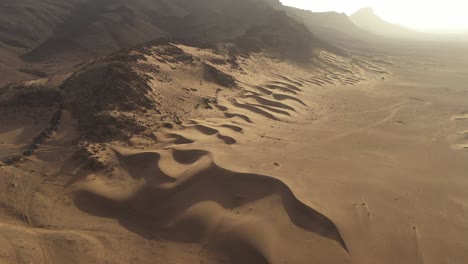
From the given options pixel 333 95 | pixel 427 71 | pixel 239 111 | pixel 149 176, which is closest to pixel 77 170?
pixel 149 176

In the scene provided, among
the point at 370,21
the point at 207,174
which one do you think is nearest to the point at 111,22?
the point at 207,174

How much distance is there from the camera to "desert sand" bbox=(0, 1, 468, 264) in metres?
3.71

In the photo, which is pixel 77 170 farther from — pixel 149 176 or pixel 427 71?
pixel 427 71

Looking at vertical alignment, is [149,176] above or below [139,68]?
below

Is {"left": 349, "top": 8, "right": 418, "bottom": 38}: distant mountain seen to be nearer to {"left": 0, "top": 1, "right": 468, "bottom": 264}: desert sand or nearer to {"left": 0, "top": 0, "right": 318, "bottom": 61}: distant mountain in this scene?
{"left": 0, "top": 0, "right": 318, "bottom": 61}: distant mountain

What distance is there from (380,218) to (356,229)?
1.55ft

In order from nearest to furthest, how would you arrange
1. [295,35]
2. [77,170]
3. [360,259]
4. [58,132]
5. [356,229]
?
[360,259] → [356,229] → [77,170] → [58,132] → [295,35]

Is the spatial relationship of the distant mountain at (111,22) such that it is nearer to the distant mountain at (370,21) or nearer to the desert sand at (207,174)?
the desert sand at (207,174)

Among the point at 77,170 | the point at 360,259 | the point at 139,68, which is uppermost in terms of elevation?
the point at 139,68

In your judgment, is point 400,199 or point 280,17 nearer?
point 400,199

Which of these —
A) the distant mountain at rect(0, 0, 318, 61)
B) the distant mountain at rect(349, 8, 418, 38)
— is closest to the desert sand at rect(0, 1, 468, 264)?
the distant mountain at rect(0, 0, 318, 61)

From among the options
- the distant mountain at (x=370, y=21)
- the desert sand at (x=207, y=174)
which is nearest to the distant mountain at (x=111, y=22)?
the desert sand at (x=207, y=174)

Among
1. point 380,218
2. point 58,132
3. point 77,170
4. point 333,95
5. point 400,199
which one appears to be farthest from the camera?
point 333,95

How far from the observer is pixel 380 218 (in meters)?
4.20
